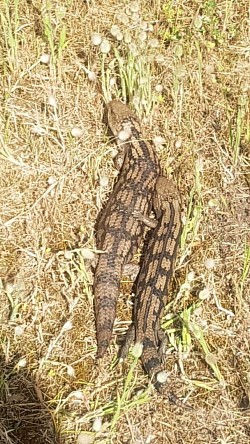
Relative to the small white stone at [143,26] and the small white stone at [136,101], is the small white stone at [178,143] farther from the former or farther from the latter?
the small white stone at [143,26]

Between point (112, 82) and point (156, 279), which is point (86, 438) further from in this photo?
point (112, 82)

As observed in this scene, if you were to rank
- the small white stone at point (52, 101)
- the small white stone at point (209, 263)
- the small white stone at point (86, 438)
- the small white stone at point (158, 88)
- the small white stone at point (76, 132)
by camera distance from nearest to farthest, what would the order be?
the small white stone at point (86, 438) < the small white stone at point (209, 263) < the small white stone at point (52, 101) < the small white stone at point (76, 132) < the small white stone at point (158, 88)

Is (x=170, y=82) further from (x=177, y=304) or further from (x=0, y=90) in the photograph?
(x=177, y=304)

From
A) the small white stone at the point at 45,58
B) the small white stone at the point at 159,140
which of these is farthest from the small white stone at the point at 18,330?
the small white stone at the point at 45,58

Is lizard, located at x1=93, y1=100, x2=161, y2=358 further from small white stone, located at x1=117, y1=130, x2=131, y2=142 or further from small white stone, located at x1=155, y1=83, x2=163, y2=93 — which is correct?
small white stone, located at x1=155, y1=83, x2=163, y2=93

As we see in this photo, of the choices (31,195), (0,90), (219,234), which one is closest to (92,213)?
(31,195)

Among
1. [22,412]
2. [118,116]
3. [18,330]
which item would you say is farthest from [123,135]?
[22,412]

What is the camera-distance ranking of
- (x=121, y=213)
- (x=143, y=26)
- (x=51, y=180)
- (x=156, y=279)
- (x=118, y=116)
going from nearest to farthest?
(x=156, y=279)
(x=121, y=213)
(x=51, y=180)
(x=118, y=116)
(x=143, y=26)
